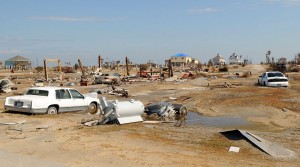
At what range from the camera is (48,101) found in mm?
16812

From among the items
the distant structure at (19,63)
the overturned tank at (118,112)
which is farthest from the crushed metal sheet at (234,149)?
the distant structure at (19,63)

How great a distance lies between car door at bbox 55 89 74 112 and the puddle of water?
538cm

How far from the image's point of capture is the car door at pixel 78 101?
18.1 m

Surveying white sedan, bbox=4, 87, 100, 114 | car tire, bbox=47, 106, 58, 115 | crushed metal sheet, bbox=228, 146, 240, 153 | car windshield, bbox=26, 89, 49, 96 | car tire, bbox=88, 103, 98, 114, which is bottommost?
crushed metal sheet, bbox=228, 146, 240, 153

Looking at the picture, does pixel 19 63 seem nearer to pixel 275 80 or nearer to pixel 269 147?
pixel 275 80

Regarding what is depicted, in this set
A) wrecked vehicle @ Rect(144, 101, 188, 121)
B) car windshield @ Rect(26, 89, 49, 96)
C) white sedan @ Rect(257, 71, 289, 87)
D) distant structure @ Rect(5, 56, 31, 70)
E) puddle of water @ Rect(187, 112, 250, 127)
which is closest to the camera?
puddle of water @ Rect(187, 112, 250, 127)

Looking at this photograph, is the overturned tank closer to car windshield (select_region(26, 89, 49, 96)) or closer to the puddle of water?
the puddle of water

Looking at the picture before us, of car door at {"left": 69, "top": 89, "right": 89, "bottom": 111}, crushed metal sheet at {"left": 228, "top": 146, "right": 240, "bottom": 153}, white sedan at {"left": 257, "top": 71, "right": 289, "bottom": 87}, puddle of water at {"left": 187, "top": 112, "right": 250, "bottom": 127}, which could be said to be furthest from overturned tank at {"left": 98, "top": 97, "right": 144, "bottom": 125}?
white sedan at {"left": 257, "top": 71, "right": 289, "bottom": 87}

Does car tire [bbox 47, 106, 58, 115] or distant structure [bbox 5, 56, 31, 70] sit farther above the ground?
distant structure [bbox 5, 56, 31, 70]

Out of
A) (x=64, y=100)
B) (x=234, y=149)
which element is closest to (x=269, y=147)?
(x=234, y=149)

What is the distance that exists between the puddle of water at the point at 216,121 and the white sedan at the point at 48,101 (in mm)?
5149

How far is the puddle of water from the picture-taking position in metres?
16.1

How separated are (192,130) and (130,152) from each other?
4.07 m

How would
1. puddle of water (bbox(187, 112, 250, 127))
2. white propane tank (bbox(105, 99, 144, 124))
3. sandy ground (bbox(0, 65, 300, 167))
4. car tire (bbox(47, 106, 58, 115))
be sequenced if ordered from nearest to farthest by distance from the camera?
Answer: 1. sandy ground (bbox(0, 65, 300, 167))
2. white propane tank (bbox(105, 99, 144, 124))
3. puddle of water (bbox(187, 112, 250, 127))
4. car tire (bbox(47, 106, 58, 115))
